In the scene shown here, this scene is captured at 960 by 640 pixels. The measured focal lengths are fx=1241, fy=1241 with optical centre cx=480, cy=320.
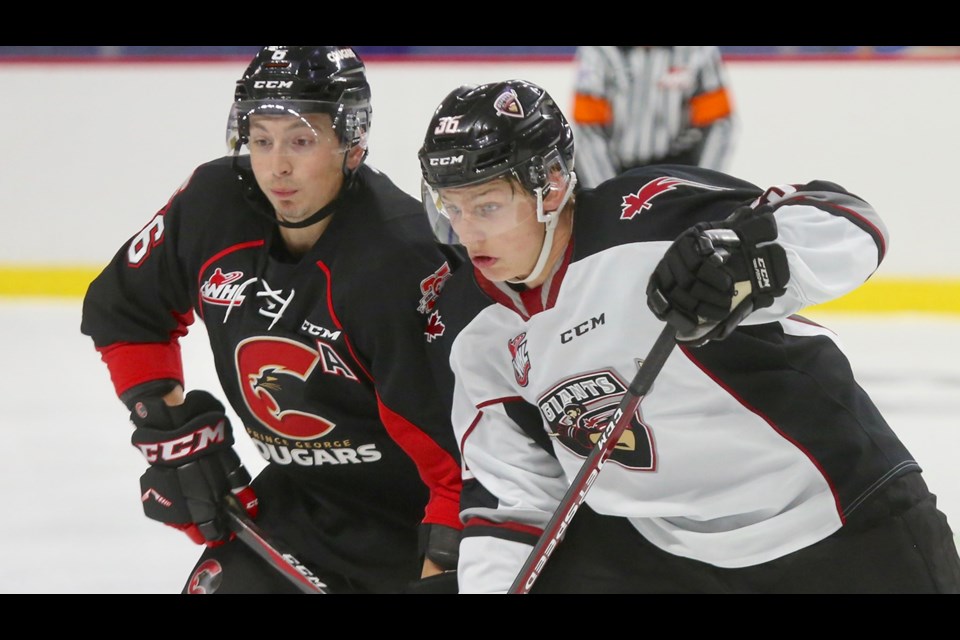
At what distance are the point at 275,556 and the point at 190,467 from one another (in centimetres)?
23

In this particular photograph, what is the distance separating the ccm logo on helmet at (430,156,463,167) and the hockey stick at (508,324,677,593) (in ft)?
1.24

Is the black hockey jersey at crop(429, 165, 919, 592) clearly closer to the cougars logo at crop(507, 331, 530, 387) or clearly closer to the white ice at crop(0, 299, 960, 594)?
the cougars logo at crop(507, 331, 530, 387)

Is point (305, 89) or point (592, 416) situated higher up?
point (305, 89)

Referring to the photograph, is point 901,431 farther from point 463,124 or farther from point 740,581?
point 463,124

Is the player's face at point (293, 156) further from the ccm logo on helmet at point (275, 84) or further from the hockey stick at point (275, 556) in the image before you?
the hockey stick at point (275, 556)

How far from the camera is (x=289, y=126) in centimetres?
205

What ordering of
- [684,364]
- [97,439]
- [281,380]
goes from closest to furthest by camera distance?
[684,364], [281,380], [97,439]

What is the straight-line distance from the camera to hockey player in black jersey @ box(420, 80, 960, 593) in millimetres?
1739

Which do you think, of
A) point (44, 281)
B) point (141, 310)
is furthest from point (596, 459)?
point (44, 281)

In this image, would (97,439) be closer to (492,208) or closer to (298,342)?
(298,342)

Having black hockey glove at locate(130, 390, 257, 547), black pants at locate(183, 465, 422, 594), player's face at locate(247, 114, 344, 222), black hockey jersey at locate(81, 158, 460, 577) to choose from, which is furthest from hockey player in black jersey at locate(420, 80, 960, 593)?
black hockey glove at locate(130, 390, 257, 547)

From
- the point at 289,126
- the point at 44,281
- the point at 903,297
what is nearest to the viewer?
the point at 289,126

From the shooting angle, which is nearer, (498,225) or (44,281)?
(498,225)

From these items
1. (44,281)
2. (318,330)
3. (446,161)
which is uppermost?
(446,161)
